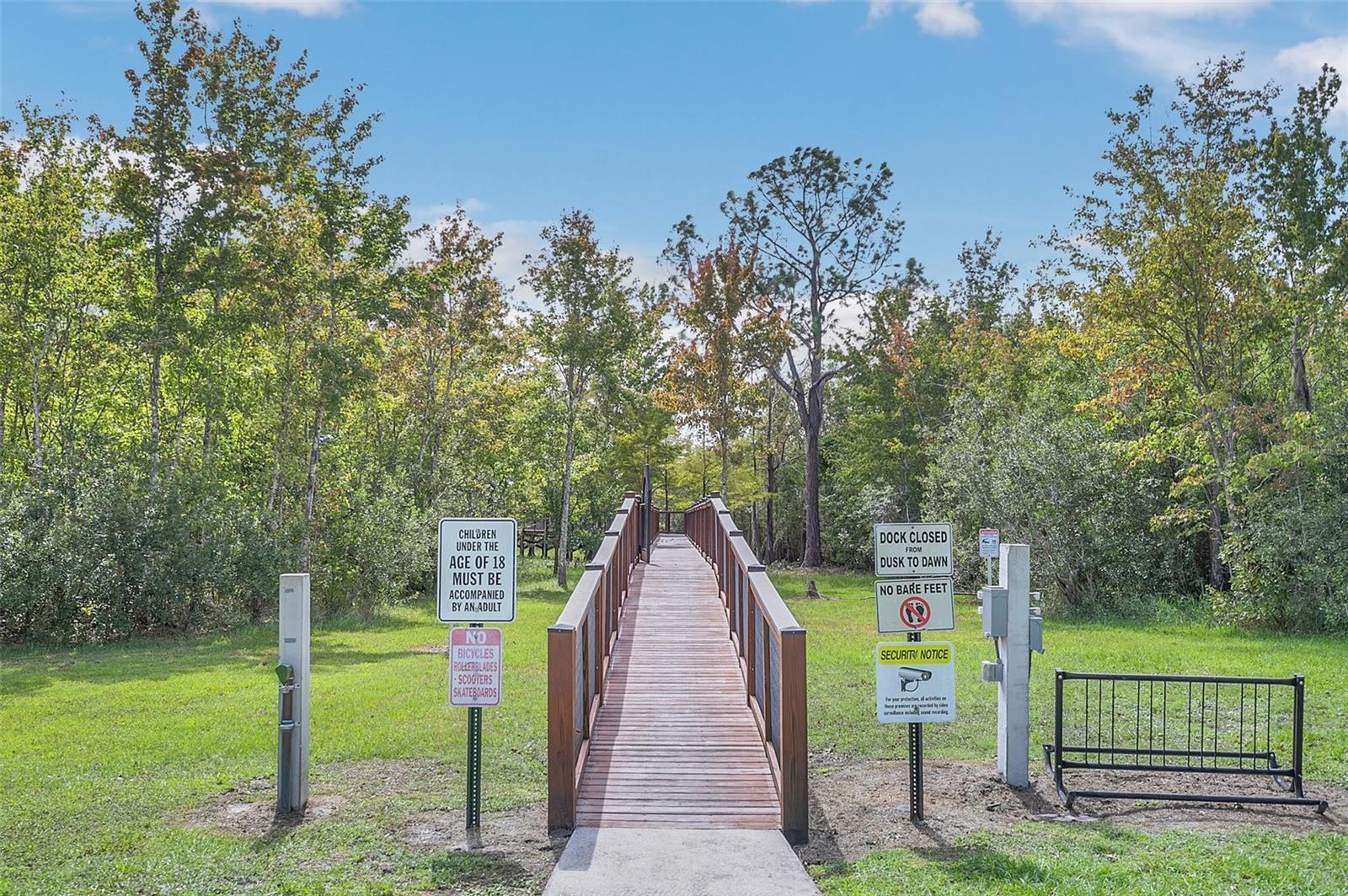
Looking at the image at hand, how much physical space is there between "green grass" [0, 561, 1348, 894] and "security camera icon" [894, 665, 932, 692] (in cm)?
122

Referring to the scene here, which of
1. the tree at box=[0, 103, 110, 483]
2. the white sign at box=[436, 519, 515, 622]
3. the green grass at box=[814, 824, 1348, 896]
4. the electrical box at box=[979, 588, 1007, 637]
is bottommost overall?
the green grass at box=[814, 824, 1348, 896]


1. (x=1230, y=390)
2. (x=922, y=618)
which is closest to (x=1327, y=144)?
(x=1230, y=390)

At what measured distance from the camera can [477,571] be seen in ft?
21.8

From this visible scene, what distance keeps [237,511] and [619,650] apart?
399 inches

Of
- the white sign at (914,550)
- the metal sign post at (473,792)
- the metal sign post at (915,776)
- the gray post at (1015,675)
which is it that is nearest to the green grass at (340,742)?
the metal sign post at (473,792)

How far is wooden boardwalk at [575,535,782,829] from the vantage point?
659 cm

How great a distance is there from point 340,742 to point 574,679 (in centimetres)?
329

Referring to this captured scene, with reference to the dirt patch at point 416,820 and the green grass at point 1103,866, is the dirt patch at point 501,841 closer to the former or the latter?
the dirt patch at point 416,820

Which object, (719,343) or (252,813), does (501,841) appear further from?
(719,343)

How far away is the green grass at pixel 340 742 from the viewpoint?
560cm

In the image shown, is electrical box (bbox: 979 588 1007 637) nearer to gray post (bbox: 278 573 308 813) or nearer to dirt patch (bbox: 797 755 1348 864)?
dirt patch (bbox: 797 755 1348 864)

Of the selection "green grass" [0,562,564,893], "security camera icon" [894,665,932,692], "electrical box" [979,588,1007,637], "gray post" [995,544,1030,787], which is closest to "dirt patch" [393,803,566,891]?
"green grass" [0,562,564,893]

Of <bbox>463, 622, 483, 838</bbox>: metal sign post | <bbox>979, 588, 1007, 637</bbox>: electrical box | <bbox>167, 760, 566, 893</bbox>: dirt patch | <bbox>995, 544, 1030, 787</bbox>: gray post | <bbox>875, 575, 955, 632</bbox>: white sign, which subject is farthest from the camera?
<bbox>979, 588, 1007, 637</bbox>: electrical box

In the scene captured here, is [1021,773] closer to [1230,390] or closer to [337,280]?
[1230,390]
